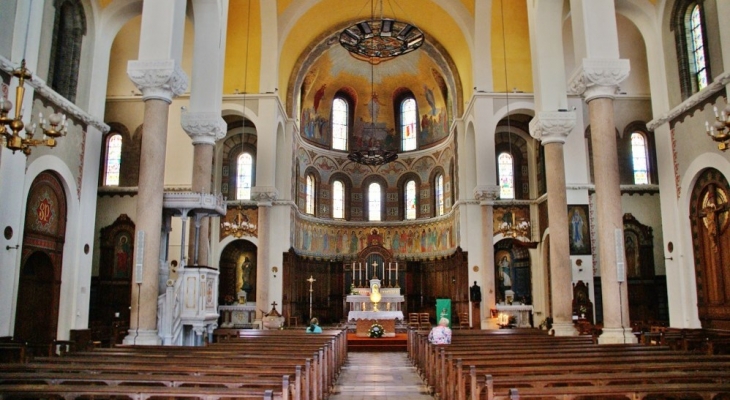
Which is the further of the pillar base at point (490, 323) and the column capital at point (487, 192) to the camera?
the column capital at point (487, 192)

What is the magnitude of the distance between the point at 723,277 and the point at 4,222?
1872 centimetres

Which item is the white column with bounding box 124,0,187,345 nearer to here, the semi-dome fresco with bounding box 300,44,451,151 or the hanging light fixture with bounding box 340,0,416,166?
the hanging light fixture with bounding box 340,0,416,166

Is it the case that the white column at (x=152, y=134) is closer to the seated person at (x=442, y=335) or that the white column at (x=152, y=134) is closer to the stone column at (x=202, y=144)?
the stone column at (x=202, y=144)

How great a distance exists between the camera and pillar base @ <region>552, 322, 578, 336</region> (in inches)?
615

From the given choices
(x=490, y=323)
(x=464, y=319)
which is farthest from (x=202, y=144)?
(x=464, y=319)

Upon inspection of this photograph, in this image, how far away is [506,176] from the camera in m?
30.6

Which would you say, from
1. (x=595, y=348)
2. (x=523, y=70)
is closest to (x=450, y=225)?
(x=523, y=70)

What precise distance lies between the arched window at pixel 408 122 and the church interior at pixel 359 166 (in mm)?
217

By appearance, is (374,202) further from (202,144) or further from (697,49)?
(697,49)

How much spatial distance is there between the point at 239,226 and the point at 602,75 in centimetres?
1567

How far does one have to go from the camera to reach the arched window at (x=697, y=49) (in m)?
18.5

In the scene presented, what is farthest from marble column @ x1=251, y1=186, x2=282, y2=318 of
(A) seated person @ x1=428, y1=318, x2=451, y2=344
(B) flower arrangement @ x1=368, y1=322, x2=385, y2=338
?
(A) seated person @ x1=428, y1=318, x2=451, y2=344

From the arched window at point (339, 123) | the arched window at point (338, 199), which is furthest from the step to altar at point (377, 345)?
the arched window at point (339, 123)

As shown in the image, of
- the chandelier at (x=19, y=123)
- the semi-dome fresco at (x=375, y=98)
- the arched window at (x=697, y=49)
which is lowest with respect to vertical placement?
the chandelier at (x=19, y=123)
